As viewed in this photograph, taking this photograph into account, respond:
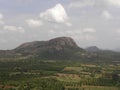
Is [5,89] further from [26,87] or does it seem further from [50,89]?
[50,89]

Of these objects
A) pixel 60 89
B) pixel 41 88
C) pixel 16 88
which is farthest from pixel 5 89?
pixel 60 89

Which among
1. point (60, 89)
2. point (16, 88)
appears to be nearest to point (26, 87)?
point (16, 88)

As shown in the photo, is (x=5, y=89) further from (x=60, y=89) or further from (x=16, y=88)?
(x=60, y=89)

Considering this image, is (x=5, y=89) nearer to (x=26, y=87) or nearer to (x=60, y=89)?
(x=26, y=87)

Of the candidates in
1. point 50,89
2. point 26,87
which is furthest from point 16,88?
point 50,89

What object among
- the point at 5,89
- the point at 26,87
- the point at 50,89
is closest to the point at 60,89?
the point at 50,89

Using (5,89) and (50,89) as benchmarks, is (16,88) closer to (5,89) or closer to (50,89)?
(5,89)
